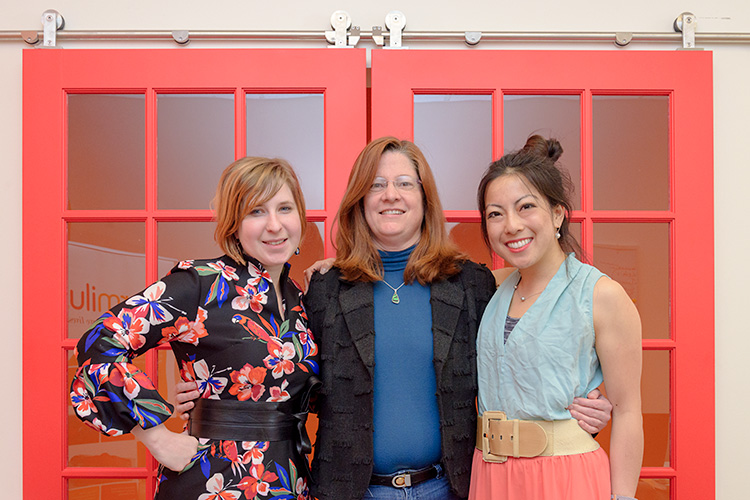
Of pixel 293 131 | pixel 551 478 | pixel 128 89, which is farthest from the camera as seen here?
pixel 293 131

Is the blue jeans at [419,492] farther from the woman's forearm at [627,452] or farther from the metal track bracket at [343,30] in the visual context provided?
the metal track bracket at [343,30]

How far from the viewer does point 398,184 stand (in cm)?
198

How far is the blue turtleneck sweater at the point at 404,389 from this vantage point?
1.79 meters

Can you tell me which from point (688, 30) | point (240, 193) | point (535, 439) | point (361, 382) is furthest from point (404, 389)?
point (688, 30)

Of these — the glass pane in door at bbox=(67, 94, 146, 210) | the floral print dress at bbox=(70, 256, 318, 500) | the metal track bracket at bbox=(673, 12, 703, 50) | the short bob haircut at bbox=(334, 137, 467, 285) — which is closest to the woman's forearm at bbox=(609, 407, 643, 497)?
the short bob haircut at bbox=(334, 137, 467, 285)

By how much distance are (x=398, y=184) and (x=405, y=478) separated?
93 centimetres

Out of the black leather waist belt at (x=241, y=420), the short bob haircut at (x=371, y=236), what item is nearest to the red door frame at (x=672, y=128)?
the short bob haircut at (x=371, y=236)

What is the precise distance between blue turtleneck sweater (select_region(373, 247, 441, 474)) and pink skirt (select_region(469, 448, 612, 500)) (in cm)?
20

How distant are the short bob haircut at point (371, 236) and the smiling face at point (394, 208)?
3cm

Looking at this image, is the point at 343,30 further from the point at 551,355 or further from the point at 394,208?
the point at 551,355

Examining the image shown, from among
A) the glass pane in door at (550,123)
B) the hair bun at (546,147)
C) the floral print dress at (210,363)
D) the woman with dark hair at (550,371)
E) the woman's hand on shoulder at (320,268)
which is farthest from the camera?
the glass pane in door at (550,123)

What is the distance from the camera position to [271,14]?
243 cm

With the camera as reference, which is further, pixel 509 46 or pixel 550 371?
pixel 509 46

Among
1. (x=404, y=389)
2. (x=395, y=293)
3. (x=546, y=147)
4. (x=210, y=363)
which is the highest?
(x=546, y=147)
